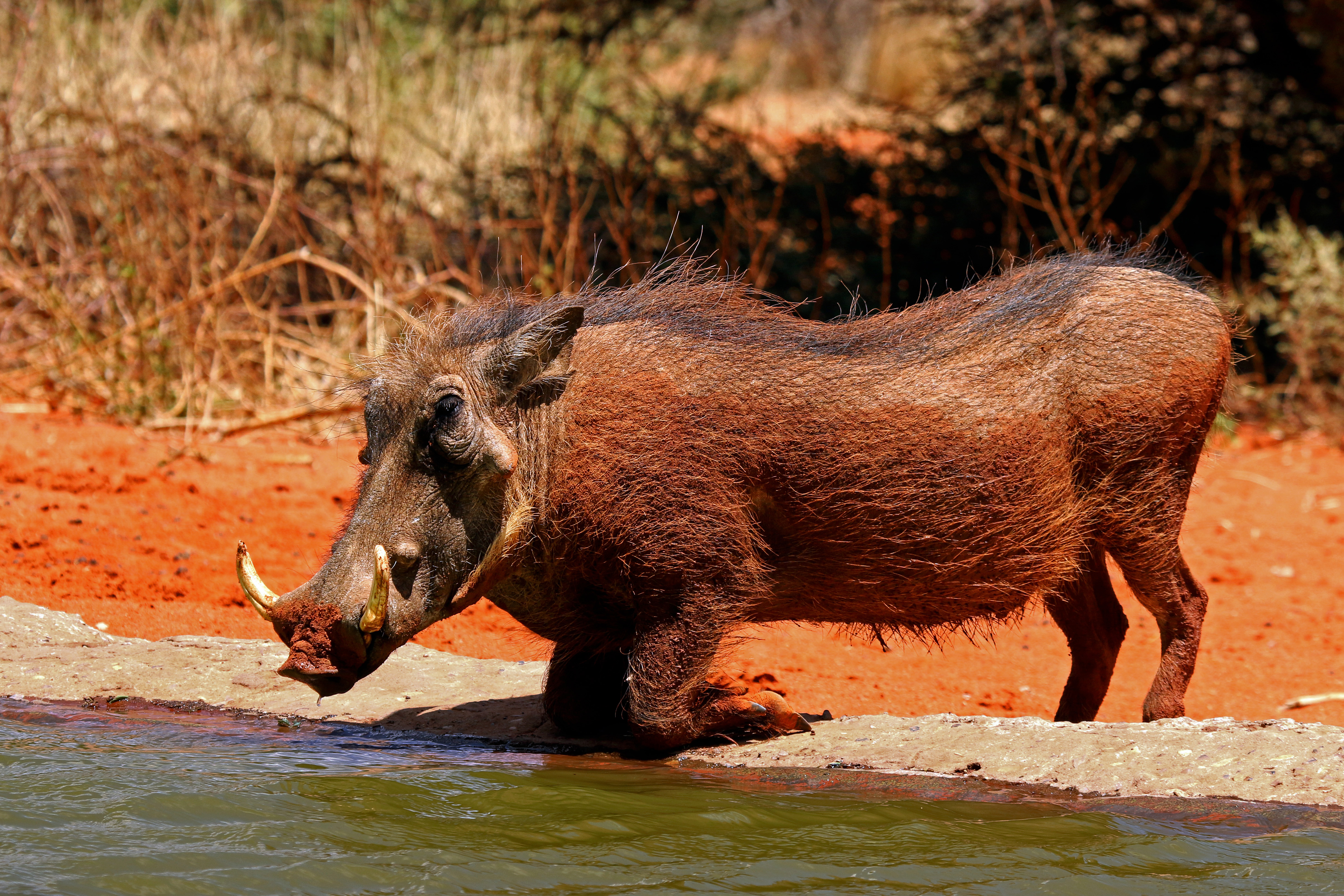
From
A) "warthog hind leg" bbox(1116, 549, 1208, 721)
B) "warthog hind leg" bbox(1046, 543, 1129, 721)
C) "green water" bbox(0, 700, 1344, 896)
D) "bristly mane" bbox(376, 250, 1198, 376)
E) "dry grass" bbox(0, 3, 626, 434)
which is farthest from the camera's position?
"dry grass" bbox(0, 3, 626, 434)

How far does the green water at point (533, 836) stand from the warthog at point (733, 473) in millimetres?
311

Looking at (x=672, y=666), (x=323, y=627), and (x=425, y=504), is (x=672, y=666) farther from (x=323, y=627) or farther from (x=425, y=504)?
(x=323, y=627)

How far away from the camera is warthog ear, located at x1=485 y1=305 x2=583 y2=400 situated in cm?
363

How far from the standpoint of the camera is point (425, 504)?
3.50m

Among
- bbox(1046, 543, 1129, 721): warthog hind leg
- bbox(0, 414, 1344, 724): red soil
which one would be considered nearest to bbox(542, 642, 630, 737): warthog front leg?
bbox(0, 414, 1344, 724): red soil

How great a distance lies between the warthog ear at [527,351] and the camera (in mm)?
3629

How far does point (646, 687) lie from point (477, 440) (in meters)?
0.74

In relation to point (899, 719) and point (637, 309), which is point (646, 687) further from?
point (637, 309)

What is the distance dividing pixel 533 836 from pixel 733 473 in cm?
105

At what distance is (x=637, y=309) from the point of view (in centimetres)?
399

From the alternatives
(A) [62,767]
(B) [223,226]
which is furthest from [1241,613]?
(B) [223,226]

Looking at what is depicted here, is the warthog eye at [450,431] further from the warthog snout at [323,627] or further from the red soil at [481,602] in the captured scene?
the red soil at [481,602]

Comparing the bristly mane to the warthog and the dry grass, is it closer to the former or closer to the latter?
the warthog

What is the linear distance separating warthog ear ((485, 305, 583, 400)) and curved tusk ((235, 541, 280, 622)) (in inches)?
28.5
